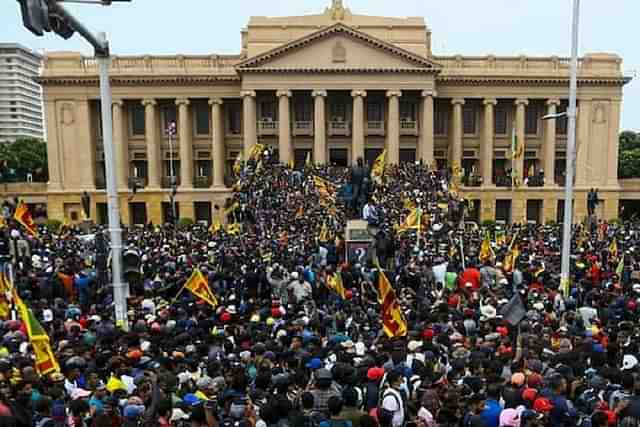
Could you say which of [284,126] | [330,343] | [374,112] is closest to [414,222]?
[330,343]

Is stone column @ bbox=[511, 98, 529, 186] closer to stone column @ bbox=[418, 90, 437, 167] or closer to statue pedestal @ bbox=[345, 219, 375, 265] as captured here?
stone column @ bbox=[418, 90, 437, 167]

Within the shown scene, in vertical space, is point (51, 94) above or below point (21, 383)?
above

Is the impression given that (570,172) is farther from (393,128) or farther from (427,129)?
(427,129)

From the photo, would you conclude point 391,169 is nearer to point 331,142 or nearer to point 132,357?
point 331,142

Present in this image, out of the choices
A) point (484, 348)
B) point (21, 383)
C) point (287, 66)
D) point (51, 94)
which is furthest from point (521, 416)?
point (51, 94)

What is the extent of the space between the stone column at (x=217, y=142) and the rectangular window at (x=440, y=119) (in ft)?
69.7

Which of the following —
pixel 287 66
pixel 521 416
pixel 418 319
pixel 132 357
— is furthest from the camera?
pixel 287 66

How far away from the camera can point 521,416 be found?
6461 mm

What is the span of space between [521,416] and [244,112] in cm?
4922

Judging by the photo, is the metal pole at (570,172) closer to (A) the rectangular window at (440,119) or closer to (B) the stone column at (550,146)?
(A) the rectangular window at (440,119)

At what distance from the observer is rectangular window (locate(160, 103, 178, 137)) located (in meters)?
56.8

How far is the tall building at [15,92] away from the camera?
15262 cm

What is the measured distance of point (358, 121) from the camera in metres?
53.2

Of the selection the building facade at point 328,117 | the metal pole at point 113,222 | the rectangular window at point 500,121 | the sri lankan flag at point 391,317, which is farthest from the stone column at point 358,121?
the metal pole at point 113,222
